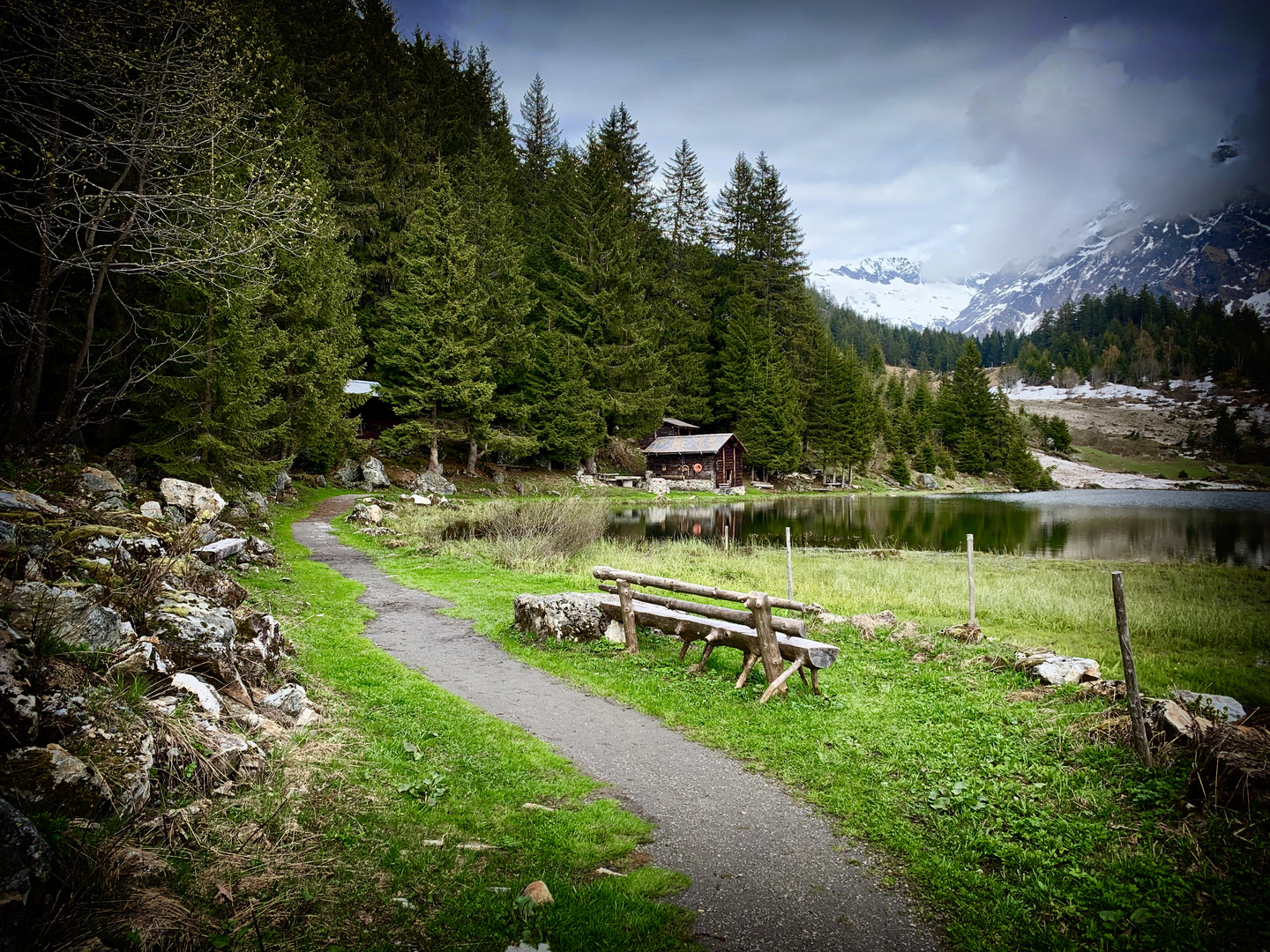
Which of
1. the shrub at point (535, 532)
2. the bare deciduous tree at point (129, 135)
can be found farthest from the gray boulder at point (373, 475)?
the bare deciduous tree at point (129, 135)

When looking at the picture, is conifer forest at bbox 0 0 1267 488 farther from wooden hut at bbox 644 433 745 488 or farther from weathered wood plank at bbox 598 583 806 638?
weathered wood plank at bbox 598 583 806 638

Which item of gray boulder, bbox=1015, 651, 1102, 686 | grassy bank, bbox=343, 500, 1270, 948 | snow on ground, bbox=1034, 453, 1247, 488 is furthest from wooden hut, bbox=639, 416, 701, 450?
snow on ground, bbox=1034, 453, 1247, 488

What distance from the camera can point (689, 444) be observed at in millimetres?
51625

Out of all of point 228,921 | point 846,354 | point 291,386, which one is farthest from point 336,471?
point 846,354

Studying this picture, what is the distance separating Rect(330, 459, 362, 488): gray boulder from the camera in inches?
1220

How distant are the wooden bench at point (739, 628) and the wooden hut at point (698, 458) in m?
41.6

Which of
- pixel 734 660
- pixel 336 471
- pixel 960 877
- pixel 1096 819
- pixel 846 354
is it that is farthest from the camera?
pixel 846 354

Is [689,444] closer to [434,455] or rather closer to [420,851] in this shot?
[434,455]

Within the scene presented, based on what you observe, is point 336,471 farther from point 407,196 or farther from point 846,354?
point 846,354

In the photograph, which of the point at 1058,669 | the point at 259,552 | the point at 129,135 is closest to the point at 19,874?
the point at 1058,669

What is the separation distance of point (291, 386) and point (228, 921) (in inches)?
1058

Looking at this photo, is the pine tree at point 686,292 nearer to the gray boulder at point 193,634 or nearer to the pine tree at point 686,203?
the pine tree at point 686,203

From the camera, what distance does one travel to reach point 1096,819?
14.6 feet

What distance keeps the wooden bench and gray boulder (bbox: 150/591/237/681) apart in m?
5.03
